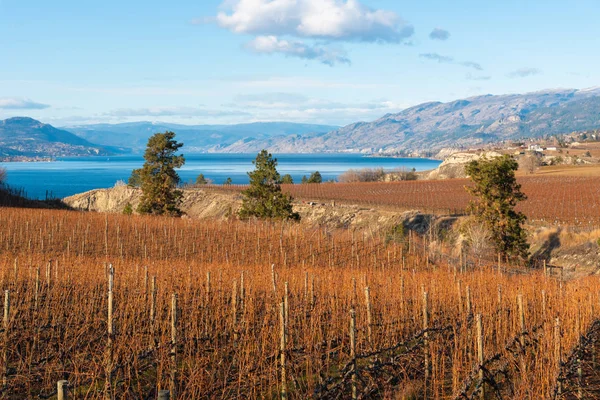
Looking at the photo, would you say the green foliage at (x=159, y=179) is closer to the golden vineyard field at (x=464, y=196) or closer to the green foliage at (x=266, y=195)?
the green foliage at (x=266, y=195)

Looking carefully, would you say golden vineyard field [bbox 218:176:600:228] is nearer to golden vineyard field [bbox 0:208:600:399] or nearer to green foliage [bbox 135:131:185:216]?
green foliage [bbox 135:131:185:216]

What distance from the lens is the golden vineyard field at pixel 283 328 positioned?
9.55 m

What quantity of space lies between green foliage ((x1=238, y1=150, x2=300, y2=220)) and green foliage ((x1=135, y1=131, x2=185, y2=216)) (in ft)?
31.4

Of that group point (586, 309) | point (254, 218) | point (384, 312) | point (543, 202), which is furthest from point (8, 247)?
point (543, 202)

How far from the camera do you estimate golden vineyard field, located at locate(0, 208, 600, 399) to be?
955 centimetres

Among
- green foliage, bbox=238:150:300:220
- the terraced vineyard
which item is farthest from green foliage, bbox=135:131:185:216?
the terraced vineyard

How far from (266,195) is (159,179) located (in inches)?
497

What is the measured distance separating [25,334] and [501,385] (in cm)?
911

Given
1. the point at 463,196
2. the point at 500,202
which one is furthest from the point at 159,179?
the point at 463,196

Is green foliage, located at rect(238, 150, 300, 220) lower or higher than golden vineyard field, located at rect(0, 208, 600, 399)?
higher

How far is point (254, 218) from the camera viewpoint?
41.5m

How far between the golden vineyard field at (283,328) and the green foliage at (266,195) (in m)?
7.33

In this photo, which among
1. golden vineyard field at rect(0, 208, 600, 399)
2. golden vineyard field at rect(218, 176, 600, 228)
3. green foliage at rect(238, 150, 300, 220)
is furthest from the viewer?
golden vineyard field at rect(218, 176, 600, 228)

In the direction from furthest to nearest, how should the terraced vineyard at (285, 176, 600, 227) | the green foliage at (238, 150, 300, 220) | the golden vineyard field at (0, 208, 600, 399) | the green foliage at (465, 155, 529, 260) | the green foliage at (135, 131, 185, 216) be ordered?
the green foliage at (135, 131, 185, 216), the terraced vineyard at (285, 176, 600, 227), the green foliage at (238, 150, 300, 220), the green foliage at (465, 155, 529, 260), the golden vineyard field at (0, 208, 600, 399)
